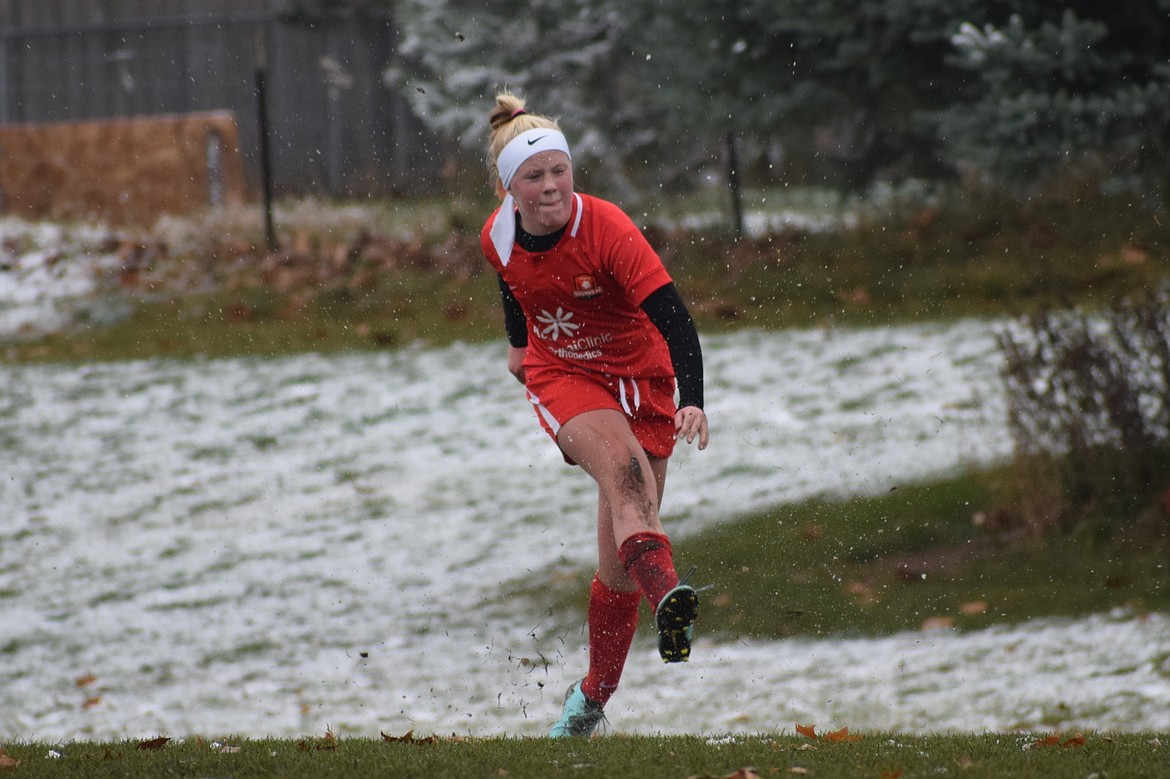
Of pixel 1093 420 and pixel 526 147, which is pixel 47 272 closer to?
pixel 1093 420

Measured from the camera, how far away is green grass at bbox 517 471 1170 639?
7.51 m

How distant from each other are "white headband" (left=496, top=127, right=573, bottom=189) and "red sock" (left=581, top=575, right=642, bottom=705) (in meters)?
1.53

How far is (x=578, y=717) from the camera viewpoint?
5.36 meters

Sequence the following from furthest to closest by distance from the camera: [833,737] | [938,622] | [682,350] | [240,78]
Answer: [240,78] < [938,622] < [833,737] < [682,350]

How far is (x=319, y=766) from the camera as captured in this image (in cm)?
434

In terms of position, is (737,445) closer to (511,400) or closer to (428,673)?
(511,400)

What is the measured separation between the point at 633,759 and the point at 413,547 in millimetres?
4897

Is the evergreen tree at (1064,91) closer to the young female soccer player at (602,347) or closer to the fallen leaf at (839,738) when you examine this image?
the young female soccer player at (602,347)

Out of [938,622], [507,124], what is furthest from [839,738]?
[938,622]

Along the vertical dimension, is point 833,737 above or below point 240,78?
below

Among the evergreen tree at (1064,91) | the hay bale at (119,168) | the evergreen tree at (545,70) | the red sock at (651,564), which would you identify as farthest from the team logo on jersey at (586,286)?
the hay bale at (119,168)

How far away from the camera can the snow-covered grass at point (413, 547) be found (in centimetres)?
666

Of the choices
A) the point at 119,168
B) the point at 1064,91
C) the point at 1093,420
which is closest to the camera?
the point at 1093,420

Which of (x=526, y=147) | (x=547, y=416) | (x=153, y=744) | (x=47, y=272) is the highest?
(x=526, y=147)
